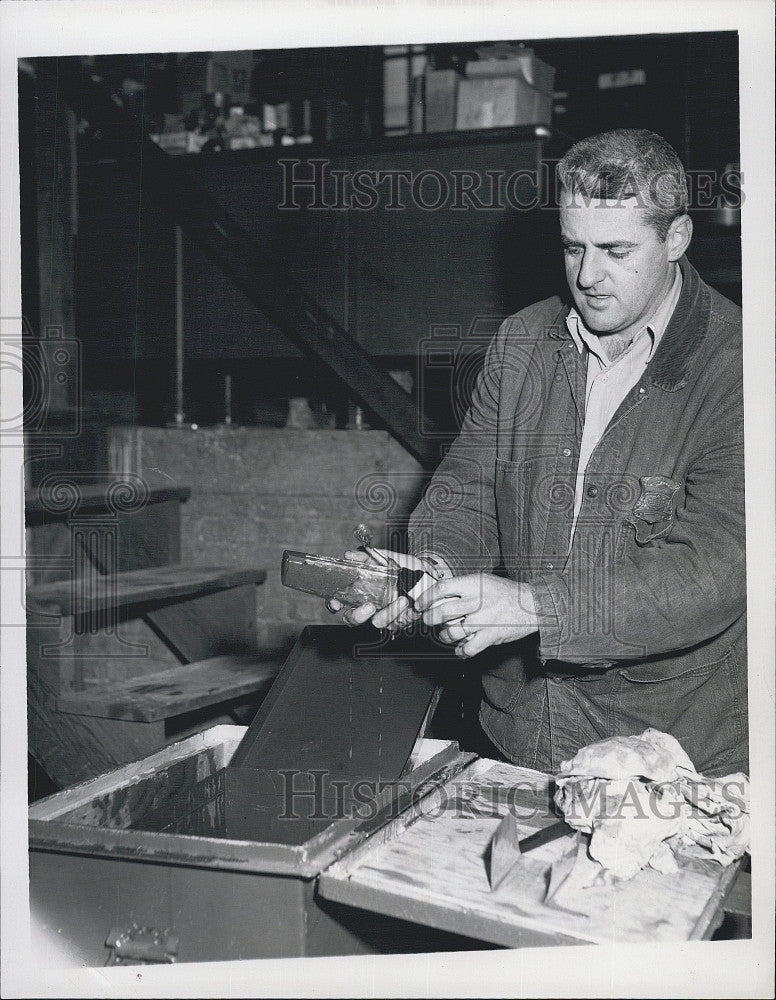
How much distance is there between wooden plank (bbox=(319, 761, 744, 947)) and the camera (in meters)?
1.13

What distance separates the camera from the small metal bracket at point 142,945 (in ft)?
4.08

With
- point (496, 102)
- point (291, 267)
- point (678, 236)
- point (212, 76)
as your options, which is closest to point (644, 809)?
point (678, 236)

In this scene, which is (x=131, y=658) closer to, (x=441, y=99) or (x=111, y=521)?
(x=111, y=521)

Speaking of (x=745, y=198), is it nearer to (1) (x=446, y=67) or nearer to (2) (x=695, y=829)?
(2) (x=695, y=829)

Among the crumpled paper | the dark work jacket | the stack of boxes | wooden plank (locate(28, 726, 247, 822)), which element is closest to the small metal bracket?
wooden plank (locate(28, 726, 247, 822))

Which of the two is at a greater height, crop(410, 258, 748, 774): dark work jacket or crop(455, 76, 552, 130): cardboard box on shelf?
crop(455, 76, 552, 130): cardboard box on shelf

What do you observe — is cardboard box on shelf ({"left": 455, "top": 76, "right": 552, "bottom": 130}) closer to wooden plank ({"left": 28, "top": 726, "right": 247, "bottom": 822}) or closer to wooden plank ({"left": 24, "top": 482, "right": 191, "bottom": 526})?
wooden plank ({"left": 24, "top": 482, "right": 191, "bottom": 526})

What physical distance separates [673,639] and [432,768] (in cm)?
46

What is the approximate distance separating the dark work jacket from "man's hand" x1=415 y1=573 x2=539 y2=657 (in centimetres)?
3

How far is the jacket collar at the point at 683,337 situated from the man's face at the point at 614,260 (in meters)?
0.04

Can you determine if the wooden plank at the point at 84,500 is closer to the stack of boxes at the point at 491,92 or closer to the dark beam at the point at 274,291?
the dark beam at the point at 274,291

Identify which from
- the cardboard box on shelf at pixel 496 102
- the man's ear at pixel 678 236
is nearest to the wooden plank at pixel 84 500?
the man's ear at pixel 678 236

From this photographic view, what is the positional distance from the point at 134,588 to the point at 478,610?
1.57 metres

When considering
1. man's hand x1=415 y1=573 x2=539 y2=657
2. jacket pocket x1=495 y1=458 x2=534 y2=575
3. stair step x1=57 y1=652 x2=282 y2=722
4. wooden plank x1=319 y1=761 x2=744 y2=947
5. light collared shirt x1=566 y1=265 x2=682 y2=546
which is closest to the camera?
wooden plank x1=319 y1=761 x2=744 y2=947
